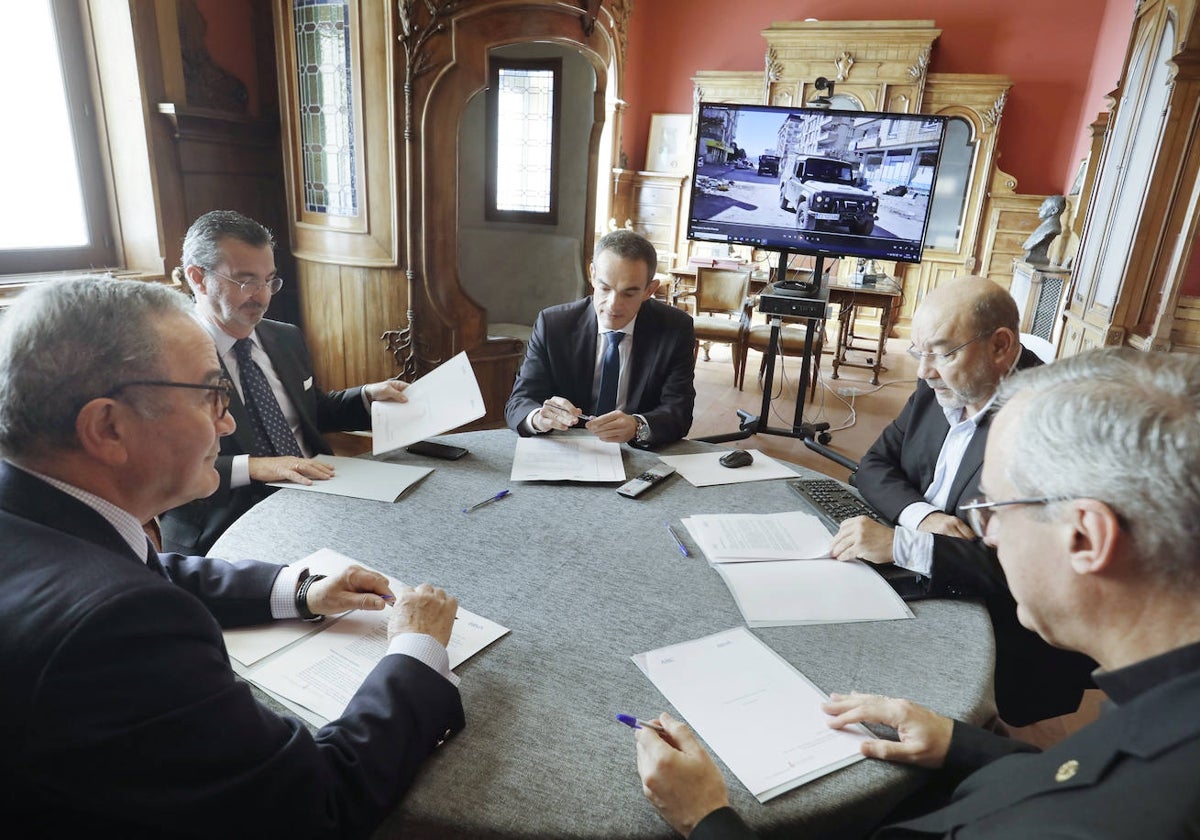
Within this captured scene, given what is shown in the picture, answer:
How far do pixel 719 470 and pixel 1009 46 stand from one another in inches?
282

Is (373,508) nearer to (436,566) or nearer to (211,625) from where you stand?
(436,566)

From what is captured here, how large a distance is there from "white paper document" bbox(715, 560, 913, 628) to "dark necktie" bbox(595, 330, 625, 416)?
111 centimetres

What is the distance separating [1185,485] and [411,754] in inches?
32.8

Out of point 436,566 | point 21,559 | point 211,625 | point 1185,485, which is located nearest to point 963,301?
point 1185,485

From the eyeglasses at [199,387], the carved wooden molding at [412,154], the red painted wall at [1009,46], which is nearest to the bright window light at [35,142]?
the carved wooden molding at [412,154]

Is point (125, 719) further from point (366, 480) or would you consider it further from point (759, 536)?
point (759, 536)

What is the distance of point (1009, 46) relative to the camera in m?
6.70

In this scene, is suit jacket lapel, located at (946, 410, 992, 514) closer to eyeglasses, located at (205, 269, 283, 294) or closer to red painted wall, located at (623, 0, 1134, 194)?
eyeglasses, located at (205, 269, 283, 294)

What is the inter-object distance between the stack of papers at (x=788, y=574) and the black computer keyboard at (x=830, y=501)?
0.15 ft

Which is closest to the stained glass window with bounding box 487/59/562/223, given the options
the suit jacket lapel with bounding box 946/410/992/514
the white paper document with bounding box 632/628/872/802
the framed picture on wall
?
the framed picture on wall

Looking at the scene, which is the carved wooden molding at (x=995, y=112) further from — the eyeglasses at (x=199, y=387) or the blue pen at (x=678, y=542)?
the eyeglasses at (x=199, y=387)

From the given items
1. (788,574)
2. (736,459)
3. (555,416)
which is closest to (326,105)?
(555,416)

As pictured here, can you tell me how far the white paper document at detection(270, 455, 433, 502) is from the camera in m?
1.54

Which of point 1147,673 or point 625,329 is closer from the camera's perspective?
point 1147,673
